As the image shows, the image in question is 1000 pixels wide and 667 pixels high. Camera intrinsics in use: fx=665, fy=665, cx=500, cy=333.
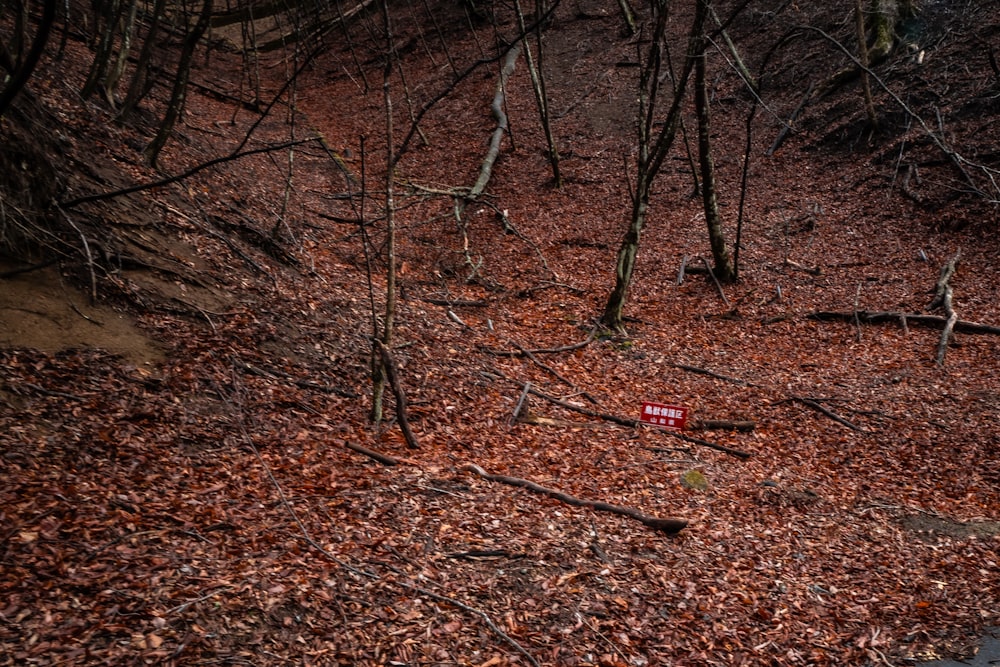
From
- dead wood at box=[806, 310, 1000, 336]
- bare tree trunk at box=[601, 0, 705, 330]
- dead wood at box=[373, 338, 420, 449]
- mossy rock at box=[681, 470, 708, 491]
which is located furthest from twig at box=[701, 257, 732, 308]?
dead wood at box=[373, 338, 420, 449]

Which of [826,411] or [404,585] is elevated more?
[826,411]

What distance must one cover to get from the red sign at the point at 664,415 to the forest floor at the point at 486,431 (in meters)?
0.27

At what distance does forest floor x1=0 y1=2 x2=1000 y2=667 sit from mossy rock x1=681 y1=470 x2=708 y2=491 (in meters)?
0.10

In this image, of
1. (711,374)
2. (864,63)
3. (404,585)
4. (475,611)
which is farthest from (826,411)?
(864,63)

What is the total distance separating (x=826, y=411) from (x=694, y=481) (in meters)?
2.73

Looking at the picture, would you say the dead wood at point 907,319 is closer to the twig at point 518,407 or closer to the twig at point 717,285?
the twig at point 717,285

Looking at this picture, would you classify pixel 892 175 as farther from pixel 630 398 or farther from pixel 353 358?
pixel 353 358

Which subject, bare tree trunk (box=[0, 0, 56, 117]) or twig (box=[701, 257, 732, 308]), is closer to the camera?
bare tree trunk (box=[0, 0, 56, 117])

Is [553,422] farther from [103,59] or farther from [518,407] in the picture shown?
[103,59]

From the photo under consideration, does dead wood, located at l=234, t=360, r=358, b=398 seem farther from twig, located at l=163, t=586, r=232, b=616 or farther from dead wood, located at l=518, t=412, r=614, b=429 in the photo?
twig, located at l=163, t=586, r=232, b=616

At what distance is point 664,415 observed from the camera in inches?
311

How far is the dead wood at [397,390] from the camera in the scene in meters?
6.38

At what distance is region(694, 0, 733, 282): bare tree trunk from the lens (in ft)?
36.8

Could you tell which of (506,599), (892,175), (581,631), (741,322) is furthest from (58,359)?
(892,175)
